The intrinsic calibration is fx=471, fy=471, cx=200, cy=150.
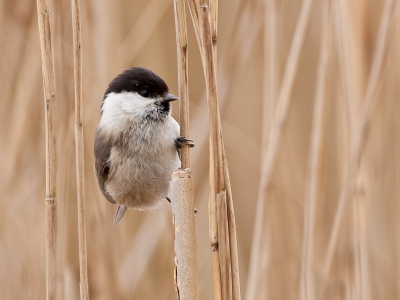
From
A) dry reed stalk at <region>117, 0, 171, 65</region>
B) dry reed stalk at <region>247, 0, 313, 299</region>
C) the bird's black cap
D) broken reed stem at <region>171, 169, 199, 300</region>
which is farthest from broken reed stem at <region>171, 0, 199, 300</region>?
dry reed stalk at <region>117, 0, 171, 65</region>

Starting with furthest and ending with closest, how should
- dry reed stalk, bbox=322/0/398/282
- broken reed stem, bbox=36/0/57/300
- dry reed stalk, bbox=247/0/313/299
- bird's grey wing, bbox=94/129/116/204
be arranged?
1. bird's grey wing, bbox=94/129/116/204
2. dry reed stalk, bbox=247/0/313/299
3. dry reed stalk, bbox=322/0/398/282
4. broken reed stem, bbox=36/0/57/300

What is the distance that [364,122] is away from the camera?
4.27ft

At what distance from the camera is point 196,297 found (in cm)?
92

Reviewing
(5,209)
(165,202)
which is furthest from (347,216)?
(5,209)

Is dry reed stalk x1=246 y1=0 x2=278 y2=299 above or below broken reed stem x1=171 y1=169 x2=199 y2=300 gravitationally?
above

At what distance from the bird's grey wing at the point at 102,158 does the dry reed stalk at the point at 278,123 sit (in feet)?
1.62

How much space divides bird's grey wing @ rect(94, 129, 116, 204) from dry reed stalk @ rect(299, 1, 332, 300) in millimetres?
626

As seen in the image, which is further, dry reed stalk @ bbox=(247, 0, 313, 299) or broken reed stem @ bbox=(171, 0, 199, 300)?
dry reed stalk @ bbox=(247, 0, 313, 299)

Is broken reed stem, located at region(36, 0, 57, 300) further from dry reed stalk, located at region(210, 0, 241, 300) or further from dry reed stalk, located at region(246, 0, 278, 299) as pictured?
dry reed stalk, located at region(246, 0, 278, 299)

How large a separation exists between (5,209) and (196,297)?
3.08 feet

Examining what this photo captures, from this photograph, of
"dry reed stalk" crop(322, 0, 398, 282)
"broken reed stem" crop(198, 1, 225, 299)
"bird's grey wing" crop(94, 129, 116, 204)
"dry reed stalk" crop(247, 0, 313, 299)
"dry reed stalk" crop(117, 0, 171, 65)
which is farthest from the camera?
"dry reed stalk" crop(117, 0, 171, 65)

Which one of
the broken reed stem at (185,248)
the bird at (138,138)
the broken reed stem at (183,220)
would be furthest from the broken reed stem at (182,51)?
the bird at (138,138)

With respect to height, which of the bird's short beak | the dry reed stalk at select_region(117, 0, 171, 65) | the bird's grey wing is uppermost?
the dry reed stalk at select_region(117, 0, 171, 65)

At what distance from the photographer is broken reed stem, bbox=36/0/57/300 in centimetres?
100
